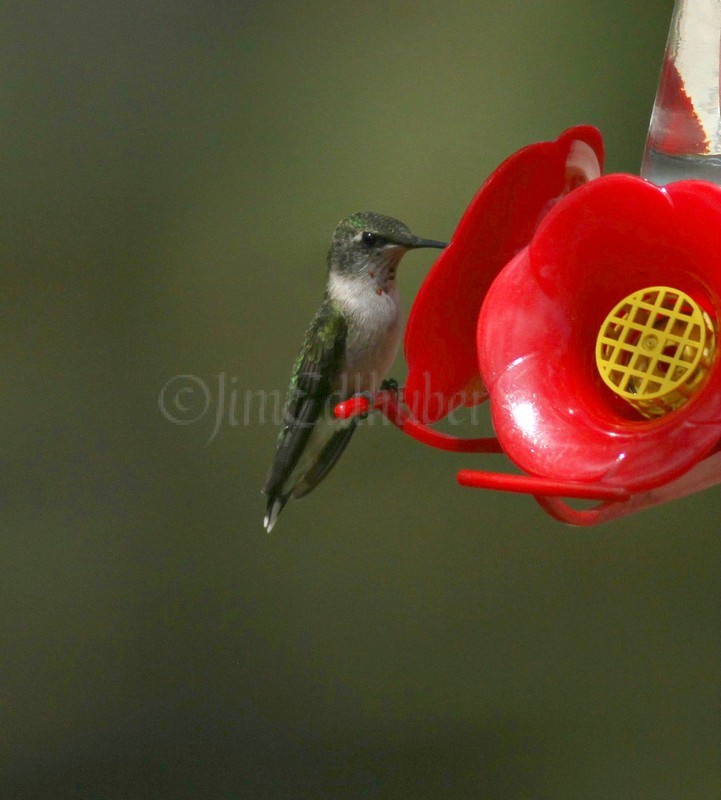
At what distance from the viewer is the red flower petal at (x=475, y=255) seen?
43.0 inches

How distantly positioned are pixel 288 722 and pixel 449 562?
77cm

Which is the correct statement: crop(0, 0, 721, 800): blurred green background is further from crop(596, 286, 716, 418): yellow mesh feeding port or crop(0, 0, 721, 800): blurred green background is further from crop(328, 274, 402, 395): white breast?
crop(596, 286, 716, 418): yellow mesh feeding port

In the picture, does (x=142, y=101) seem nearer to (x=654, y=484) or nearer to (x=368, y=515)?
(x=368, y=515)

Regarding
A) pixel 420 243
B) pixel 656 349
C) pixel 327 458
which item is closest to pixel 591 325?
pixel 656 349

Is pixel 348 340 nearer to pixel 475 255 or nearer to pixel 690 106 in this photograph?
pixel 475 255

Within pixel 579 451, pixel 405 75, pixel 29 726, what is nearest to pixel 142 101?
pixel 405 75

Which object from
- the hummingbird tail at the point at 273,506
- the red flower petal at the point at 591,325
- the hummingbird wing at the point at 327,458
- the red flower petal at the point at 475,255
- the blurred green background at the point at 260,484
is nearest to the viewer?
the red flower petal at the point at 591,325

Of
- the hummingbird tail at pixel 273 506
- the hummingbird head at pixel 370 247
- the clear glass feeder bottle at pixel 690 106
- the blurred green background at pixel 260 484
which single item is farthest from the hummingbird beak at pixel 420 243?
the blurred green background at pixel 260 484

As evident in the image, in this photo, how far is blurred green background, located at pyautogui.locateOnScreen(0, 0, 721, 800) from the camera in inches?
115

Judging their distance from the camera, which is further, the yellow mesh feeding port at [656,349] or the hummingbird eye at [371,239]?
the hummingbird eye at [371,239]

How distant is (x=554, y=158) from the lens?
110cm

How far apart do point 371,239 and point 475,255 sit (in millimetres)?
587

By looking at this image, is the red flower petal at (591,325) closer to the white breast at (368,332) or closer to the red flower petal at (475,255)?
the red flower petal at (475,255)

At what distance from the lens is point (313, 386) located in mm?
1752
